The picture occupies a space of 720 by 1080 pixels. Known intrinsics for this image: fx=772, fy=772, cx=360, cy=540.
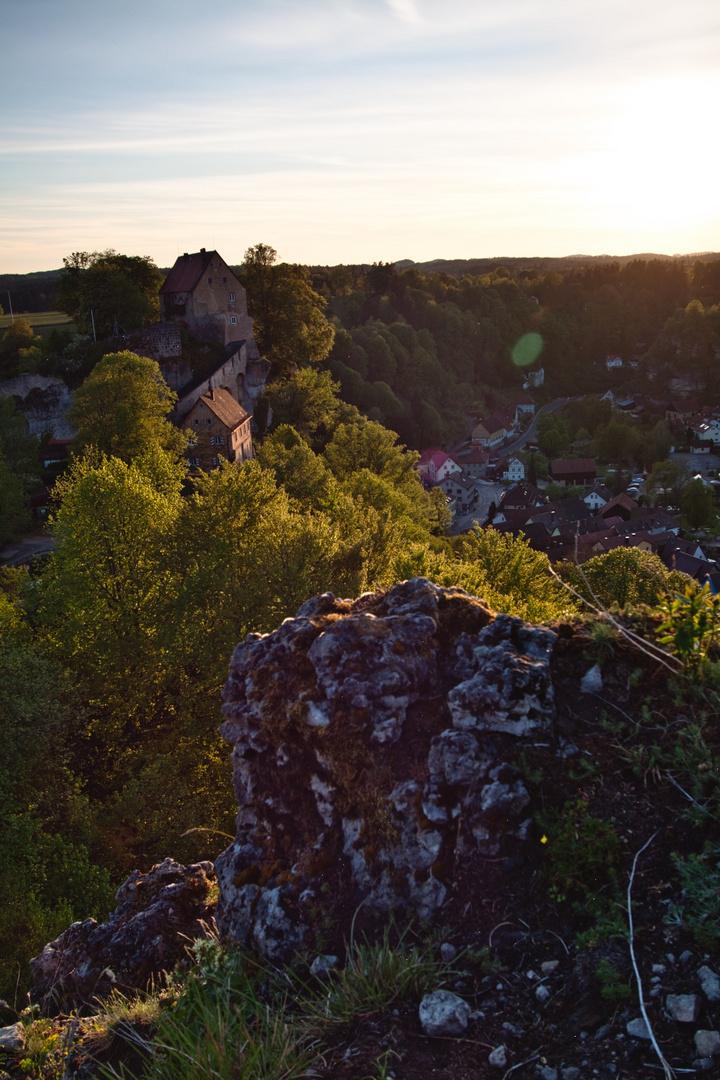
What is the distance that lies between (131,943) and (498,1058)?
452 centimetres

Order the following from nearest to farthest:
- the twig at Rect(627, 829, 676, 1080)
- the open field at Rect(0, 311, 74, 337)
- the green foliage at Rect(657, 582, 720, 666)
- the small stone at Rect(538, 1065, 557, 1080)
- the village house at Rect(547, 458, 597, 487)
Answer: the twig at Rect(627, 829, 676, 1080) → the small stone at Rect(538, 1065, 557, 1080) → the green foliage at Rect(657, 582, 720, 666) → the open field at Rect(0, 311, 74, 337) → the village house at Rect(547, 458, 597, 487)

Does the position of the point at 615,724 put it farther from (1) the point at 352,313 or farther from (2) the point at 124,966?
(1) the point at 352,313

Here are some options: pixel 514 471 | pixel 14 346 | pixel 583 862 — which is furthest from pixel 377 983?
pixel 514 471

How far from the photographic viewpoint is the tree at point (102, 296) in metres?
50.9

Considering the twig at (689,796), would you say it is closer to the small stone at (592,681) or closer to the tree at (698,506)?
the small stone at (592,681)

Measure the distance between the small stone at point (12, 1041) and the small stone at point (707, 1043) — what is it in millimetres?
5921

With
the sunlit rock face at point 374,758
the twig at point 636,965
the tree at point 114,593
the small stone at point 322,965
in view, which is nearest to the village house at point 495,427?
the tree at point 114,593

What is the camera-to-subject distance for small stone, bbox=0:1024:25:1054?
7081mm

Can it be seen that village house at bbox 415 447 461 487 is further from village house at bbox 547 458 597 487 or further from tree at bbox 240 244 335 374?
tree at bbox 240 244 335 374

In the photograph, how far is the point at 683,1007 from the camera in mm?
4898

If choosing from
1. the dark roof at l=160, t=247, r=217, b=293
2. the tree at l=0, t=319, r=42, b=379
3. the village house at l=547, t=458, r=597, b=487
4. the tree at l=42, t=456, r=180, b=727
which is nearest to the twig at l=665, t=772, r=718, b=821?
the tree at l=42, t=456, r=180, b=727

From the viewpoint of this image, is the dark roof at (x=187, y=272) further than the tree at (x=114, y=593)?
Yes

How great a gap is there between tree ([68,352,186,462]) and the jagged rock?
2833 centimetres

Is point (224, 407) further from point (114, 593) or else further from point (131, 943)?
point (131, 943)
